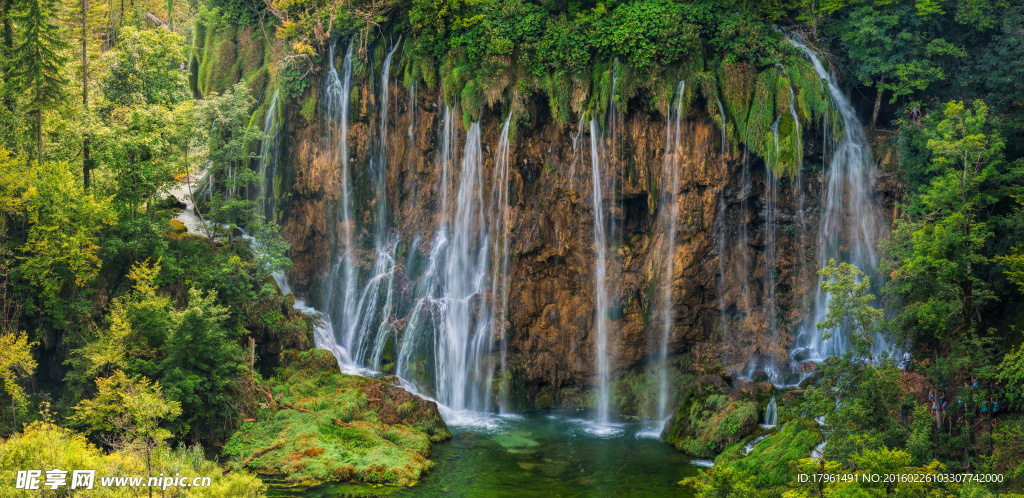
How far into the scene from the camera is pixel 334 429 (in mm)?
22344

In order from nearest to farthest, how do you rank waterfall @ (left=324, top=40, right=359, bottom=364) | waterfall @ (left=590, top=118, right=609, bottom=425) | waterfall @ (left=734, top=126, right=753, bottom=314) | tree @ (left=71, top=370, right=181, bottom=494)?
tree @ (left=71, top=370, right=181, bottom=494) → waterfall @ (left=734, top=126, right=753, bottom=314) → waterfall @ (left=590, top=118, right=609, bottom=425) → waterfall @ (left=324, top=40, right=359, bottom=364)

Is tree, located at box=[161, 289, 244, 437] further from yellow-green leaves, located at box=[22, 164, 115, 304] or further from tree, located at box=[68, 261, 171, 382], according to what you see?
yellow-green leaves, located at box=[22, 164, 115, 304]

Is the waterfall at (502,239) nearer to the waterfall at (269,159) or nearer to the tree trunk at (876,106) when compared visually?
the waterfall at (269,159)

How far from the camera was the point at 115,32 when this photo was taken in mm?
47062

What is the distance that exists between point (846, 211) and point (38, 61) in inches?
1116

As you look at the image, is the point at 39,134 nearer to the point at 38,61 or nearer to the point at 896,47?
the point at 38,61

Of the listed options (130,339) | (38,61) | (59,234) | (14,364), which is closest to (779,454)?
(130,339)

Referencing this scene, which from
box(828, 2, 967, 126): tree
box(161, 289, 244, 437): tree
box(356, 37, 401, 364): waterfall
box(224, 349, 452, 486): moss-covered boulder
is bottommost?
box(224, 349, 452, 486): moss-covered boulder

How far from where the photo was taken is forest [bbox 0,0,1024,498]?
20.1 meters

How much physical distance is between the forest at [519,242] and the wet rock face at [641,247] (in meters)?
0.11

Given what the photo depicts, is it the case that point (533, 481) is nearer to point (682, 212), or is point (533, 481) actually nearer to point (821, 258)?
point (682, 212)

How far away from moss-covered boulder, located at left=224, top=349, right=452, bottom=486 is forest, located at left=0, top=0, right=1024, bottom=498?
0.10m

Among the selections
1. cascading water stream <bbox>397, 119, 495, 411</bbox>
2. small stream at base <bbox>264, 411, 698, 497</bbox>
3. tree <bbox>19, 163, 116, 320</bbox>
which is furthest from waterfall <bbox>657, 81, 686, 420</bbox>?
tree <bbox>19, 163, 116, 320</bbox>

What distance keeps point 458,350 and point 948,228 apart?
17.1 metres
